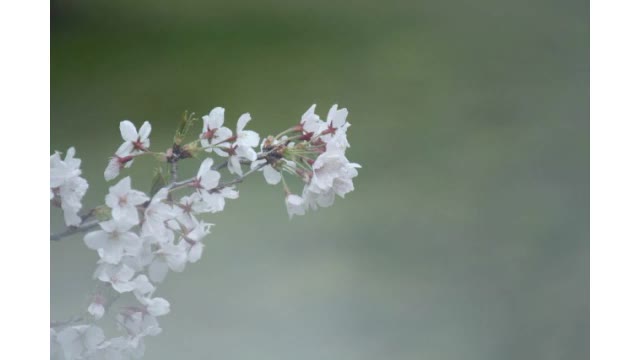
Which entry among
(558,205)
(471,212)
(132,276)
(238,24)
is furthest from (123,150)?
(558,205)

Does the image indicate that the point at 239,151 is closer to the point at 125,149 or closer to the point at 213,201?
the point at 213,201

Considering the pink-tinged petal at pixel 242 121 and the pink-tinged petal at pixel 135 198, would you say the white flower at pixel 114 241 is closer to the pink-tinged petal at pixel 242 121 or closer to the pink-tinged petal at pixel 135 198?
the pink-tinged petal at pixel 135 198

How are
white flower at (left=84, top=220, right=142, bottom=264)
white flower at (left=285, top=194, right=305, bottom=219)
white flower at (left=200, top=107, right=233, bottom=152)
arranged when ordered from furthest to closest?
white flower at (left=285, top=194, right=305, bottom=219) < white flower at (left=200, top=107, right=233, bottom=152) < white flower at (left=84, top=220, right=142, bottom=264)

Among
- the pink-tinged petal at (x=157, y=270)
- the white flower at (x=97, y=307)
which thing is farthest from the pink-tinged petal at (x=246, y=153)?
the white flower at (x=97, y=307)

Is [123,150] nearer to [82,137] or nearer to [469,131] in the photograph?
[82,137]

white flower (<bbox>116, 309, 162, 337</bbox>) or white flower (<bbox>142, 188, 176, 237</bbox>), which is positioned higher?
white flower (<bbox>142, 188, 176, 237</bbox>)

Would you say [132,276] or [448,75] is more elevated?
[448,75]

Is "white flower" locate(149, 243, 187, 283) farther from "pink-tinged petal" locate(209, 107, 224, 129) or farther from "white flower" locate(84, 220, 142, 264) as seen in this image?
"pink-tinged petal" locate(209, 107, 224, 129)

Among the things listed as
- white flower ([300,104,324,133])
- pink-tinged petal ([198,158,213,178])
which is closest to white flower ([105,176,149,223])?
pink-tinged petal ([198,158,213,178])

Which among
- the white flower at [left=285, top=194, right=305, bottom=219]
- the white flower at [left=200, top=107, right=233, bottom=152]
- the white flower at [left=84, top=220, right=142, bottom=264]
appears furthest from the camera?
the white flower at [left=285, top=194, right=305, bottom=219]
